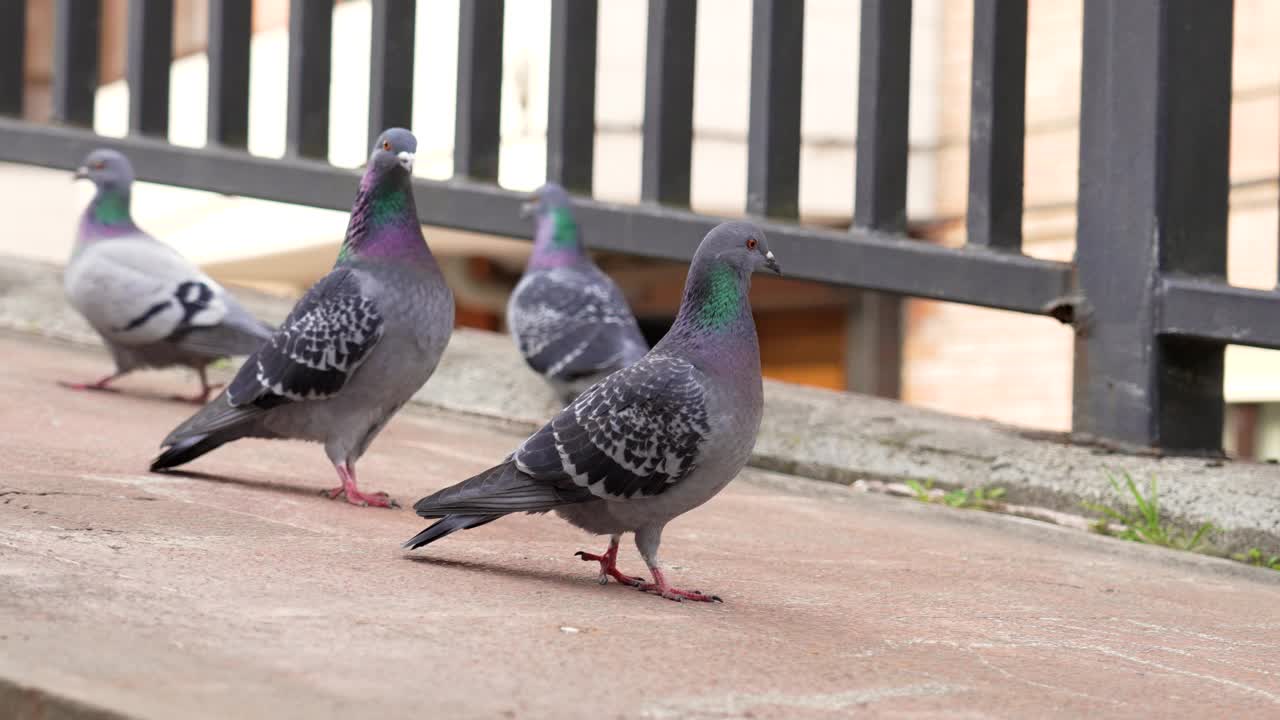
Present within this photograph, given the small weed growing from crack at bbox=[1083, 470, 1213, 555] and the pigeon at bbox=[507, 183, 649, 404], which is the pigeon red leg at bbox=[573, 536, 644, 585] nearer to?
the small weed growing from crack at bbox=[1083, 470, 1213, 555]

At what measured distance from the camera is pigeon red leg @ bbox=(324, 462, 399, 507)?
4305 mm

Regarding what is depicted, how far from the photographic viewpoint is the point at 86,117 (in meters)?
8.70

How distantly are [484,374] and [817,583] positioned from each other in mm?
3487

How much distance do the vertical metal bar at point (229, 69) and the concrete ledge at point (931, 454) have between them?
121cm

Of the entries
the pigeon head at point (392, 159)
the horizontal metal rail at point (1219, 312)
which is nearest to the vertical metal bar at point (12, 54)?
the pigeon head at point (392, 159)

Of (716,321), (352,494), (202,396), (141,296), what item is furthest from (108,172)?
(716,321)

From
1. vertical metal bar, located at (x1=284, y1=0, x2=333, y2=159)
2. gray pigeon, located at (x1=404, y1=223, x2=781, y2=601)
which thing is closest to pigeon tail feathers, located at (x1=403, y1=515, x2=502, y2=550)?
gray pigeon, located at (x1=404, y1=223, x2=781, y2=601)

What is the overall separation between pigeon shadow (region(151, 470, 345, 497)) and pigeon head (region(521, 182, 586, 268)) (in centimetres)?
279

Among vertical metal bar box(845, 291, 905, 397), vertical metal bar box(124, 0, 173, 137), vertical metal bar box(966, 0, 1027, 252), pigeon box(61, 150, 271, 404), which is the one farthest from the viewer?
vertical metal bar box(845, 291, 905, 397)

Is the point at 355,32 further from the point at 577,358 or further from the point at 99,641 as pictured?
the point at 99,641

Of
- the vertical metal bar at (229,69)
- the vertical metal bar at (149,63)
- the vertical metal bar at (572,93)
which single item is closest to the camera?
the vertical metal bar at (572,93)

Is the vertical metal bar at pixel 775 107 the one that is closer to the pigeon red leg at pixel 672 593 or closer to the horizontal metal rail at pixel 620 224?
the horizontal metal rail at pixel 620 224

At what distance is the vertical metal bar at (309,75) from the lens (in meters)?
7.73

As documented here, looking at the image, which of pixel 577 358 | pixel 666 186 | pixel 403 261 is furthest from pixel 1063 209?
pixel 403 261
